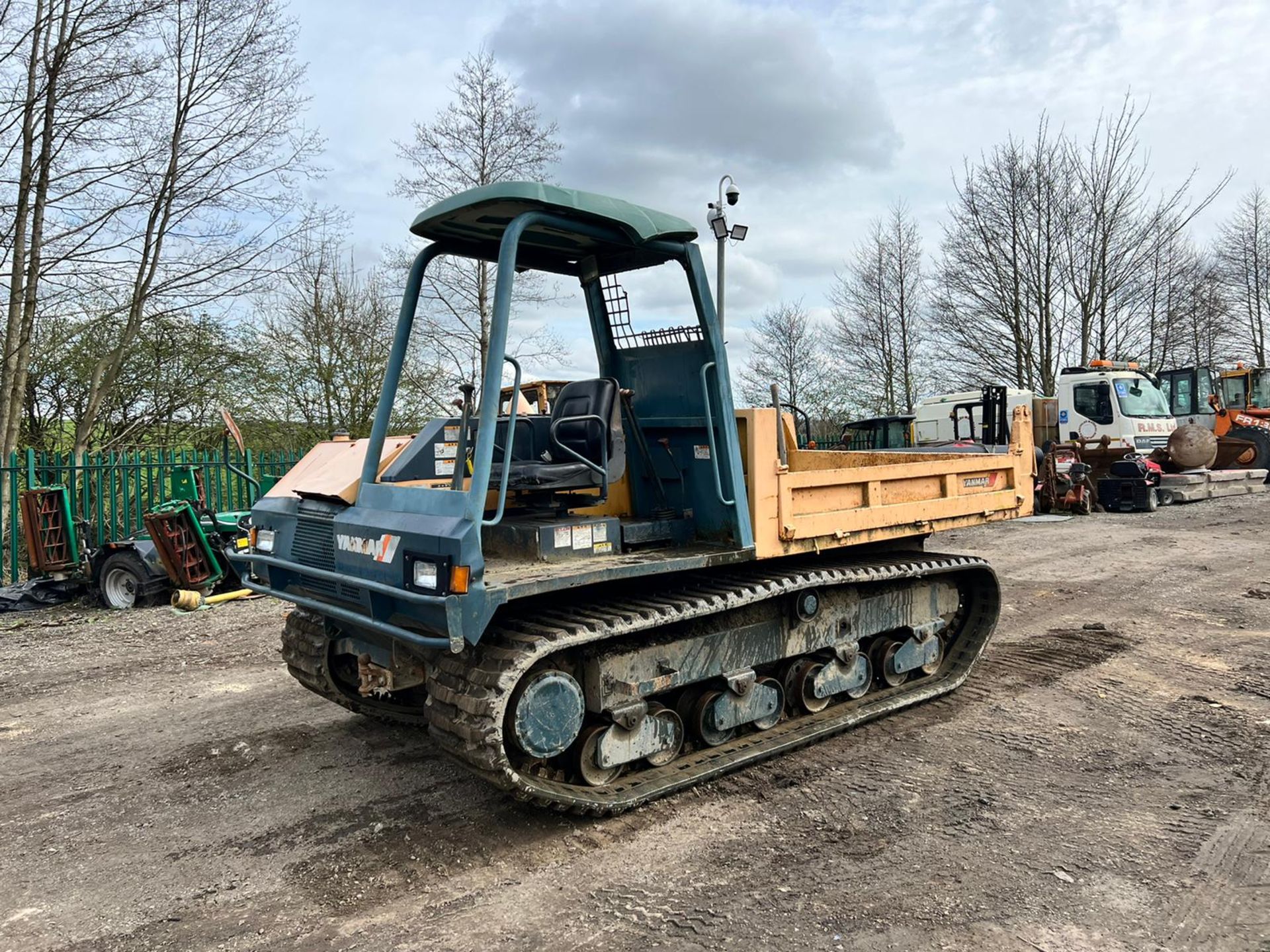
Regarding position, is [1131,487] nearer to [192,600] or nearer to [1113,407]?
[1113,407]

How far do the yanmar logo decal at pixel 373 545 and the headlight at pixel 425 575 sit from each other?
0.16 meters

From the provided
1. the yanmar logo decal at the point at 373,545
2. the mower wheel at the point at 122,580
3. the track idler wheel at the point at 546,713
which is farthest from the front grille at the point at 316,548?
the mower wheel at the point at 122,580

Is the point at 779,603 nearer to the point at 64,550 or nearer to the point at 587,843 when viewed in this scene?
the point at 587,843

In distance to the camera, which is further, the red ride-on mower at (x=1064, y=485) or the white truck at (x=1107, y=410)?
the white truck at (x=1107, y=410)

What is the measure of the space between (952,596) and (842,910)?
3.13m

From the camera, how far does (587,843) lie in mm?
3652

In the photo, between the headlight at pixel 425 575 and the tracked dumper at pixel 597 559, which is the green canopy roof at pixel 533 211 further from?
the headlight at pixel 425 575

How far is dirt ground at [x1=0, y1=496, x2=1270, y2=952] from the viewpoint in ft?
9.87

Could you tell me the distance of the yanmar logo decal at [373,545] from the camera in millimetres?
3492

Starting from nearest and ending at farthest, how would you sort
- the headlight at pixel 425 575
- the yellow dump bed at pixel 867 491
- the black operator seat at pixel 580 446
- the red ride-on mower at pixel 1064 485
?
the headlight at pixel 425 575 → the black operator seat at pixel 580 446 → the yellow dump bed at pixel 867 491 → the red ride-on mower at pixel 1064 485

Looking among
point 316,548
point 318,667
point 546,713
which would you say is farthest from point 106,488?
point 546,713

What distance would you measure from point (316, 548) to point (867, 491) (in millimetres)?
2780

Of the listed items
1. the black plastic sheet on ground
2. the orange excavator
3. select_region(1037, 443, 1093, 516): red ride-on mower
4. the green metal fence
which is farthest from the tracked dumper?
the orange excavator

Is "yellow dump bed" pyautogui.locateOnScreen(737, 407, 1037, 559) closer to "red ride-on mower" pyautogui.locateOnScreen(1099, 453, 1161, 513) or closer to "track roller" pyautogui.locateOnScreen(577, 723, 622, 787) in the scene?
"track roller" pyautogui.locateOnScreen(577, 723, 622, 787)
